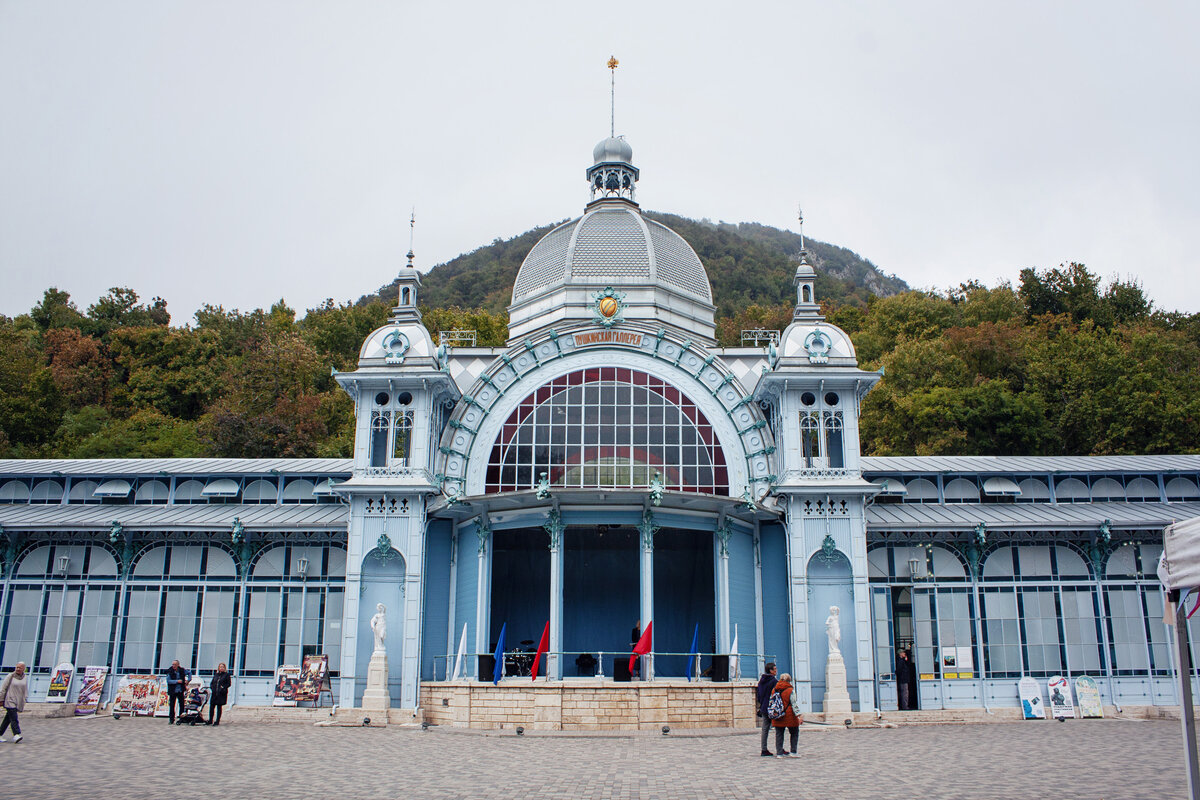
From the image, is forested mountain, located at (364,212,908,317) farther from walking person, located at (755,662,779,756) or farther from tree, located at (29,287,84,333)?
walking person, located at (755,662,779,756)

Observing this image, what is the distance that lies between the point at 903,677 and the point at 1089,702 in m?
4.87

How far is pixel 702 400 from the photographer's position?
95.7 feet

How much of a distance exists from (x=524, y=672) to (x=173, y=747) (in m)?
10.4

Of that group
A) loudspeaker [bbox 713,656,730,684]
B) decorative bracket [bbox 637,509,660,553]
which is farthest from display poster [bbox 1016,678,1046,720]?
decorative bracket [bbox 637,509,660,553]

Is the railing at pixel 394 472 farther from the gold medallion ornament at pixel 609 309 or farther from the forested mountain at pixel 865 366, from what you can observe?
the forested mountain at pixel 865 366

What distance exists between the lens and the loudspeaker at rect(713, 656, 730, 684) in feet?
77.9

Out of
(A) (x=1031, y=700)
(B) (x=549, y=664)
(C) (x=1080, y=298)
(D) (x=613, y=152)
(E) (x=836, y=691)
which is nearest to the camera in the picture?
(B) (x=549, y=664)

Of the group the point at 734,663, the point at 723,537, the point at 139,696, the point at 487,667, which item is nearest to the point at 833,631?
the point at 734,663

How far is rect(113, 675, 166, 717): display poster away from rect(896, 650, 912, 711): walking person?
20.7m

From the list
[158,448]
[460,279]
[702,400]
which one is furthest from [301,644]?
[460,279]

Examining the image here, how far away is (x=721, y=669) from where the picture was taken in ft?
78.0

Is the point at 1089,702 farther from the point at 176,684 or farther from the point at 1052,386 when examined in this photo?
the point at 1052,386

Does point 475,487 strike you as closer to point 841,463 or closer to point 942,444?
point 841,463

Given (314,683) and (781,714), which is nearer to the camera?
(781,714)
